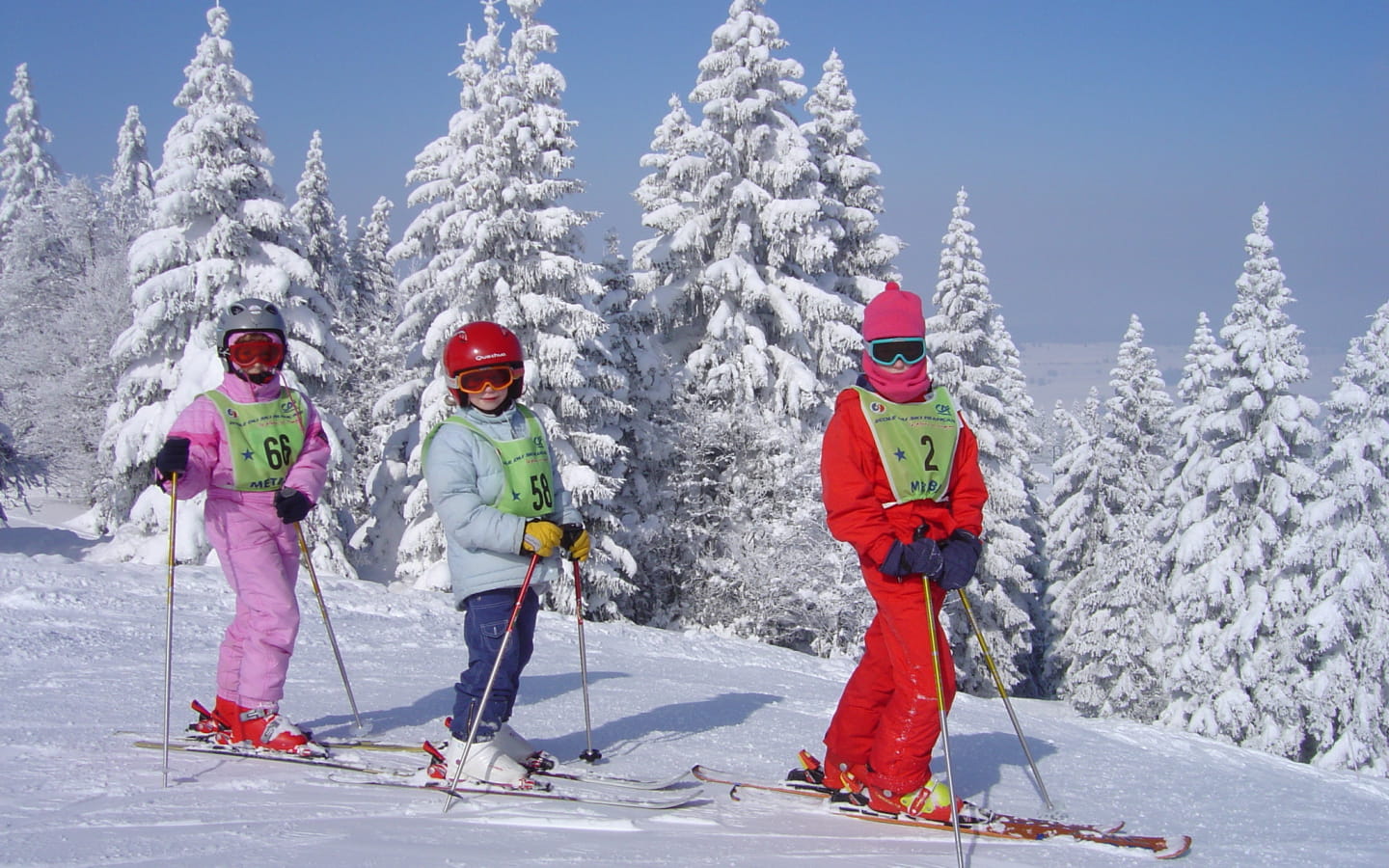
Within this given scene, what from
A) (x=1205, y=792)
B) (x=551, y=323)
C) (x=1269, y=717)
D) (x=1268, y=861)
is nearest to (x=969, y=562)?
(x=1268, y=861)

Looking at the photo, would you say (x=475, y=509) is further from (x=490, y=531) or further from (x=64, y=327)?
(x=64, y=327)

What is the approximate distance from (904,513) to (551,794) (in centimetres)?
219

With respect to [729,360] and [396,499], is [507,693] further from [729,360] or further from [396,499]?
[396,499]

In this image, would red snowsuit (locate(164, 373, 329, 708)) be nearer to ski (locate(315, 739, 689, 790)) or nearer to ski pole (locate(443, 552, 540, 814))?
ski (locate(315, 739, 689, 790))

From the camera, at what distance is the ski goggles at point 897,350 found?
4953 millimetres

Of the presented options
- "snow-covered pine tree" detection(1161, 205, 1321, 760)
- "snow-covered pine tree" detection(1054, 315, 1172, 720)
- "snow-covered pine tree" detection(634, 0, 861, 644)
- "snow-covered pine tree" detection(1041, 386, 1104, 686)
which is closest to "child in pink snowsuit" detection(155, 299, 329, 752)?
"snow-covered pine tree" detection(634, 0, 861, 644)

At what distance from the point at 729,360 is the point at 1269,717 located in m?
15.0

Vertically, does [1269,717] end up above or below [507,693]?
below

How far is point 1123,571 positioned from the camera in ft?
98.5

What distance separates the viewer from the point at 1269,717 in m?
22.9

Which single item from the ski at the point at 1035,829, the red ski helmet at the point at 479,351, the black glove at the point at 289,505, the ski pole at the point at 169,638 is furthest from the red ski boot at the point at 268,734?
the ski at the point at 1035,829

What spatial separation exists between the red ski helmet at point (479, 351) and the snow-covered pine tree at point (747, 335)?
18.2 metres

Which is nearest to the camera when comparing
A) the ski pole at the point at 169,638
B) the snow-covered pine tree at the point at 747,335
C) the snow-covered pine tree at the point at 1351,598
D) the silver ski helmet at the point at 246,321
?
the ski pole at the point at 169,638

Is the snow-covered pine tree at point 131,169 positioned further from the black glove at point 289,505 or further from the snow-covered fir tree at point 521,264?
the black glove at point 289,505
